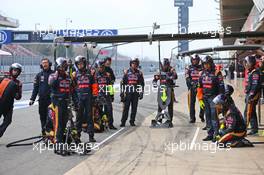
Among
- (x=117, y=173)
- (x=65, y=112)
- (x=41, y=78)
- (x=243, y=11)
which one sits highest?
(x=243, y=11)

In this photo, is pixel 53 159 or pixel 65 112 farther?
pixel 65 112

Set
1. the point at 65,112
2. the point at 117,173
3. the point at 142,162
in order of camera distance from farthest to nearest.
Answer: the point at 65,112 < the point at 142,162 < the point at 117,173

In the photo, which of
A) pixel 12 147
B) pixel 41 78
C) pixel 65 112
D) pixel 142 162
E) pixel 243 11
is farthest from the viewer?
pixel 243 11

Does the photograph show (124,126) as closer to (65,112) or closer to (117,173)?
(65,112)

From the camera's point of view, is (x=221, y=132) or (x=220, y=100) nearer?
(x=220, y=100)

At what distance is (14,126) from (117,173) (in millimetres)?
6355

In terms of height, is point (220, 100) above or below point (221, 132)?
above

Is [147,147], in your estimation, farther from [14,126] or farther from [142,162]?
[14,126]

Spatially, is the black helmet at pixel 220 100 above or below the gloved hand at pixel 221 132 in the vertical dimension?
above

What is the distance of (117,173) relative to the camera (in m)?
7.14

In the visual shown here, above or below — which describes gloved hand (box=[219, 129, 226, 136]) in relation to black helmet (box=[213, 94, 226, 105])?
Answer: below

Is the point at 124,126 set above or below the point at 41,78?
below

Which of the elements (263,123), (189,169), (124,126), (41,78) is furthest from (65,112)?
(263,123)

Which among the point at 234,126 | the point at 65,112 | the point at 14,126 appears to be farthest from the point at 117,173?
the point at 14,126
